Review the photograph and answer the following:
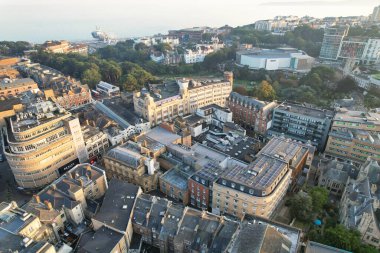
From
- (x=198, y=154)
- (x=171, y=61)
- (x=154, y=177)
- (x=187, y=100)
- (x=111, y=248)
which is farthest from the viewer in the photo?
(x=171, y=61)

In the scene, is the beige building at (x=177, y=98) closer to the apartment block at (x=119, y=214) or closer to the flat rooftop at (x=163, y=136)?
the flat rooftop at (x=163, y=136)

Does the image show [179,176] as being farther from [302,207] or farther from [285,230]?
[302,207]

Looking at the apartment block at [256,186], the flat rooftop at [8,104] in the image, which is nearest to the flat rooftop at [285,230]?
the apartment block at [256,186]

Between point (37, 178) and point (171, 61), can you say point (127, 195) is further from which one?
point (171, 61)

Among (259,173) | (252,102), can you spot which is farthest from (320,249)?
(252,102)

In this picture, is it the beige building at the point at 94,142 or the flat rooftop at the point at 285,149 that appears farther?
the beige building at the point at 94,142

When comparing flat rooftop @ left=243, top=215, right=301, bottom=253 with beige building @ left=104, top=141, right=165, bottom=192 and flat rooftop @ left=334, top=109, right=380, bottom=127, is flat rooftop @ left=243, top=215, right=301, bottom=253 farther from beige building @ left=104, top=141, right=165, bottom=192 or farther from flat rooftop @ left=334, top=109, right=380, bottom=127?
flat rooftop @ left=334, top=109, right=380, bottom=127

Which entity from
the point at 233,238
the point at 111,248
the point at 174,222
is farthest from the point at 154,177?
the point at 233,238
